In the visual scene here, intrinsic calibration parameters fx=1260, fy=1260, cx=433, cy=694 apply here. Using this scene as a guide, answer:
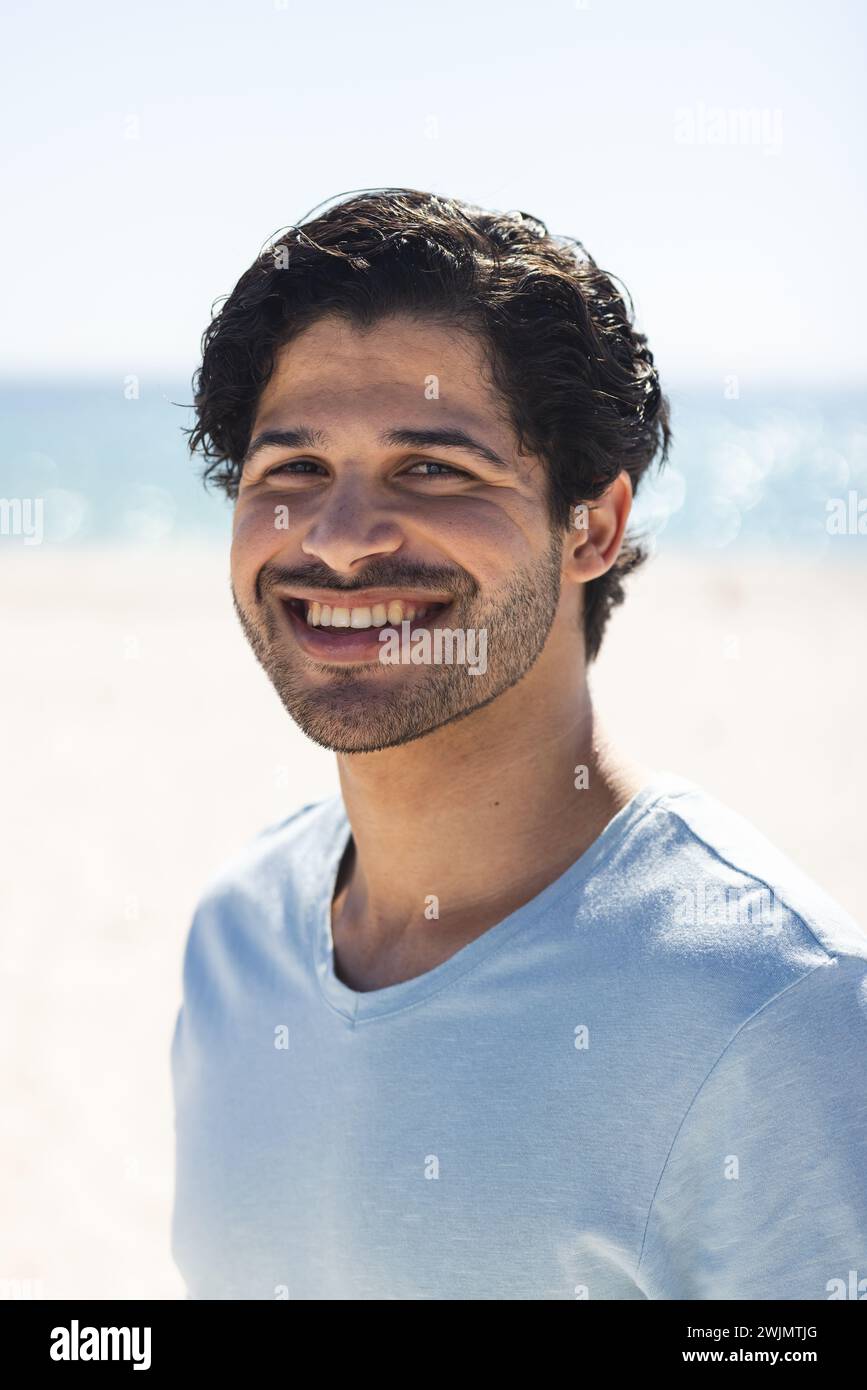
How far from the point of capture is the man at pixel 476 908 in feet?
5.91

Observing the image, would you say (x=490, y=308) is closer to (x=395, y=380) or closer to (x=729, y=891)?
(x=395, y=380)

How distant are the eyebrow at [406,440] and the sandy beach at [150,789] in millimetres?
1400

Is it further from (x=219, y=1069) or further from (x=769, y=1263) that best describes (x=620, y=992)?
(x=219, y=1069)

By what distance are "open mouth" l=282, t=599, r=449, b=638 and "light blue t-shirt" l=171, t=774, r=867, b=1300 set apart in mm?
481

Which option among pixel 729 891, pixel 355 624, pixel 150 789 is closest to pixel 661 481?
pixel 150 789

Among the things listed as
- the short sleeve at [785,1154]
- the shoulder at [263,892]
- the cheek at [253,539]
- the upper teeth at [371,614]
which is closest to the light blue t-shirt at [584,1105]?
the short sleeve at [785,1154]

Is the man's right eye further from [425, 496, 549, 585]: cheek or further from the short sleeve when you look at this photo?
the short sleeve

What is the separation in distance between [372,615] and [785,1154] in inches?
42.3

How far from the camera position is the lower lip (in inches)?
86.0

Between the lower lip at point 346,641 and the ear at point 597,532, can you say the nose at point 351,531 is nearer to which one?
the lower lip at point 346,641

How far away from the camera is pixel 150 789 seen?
9688mm
